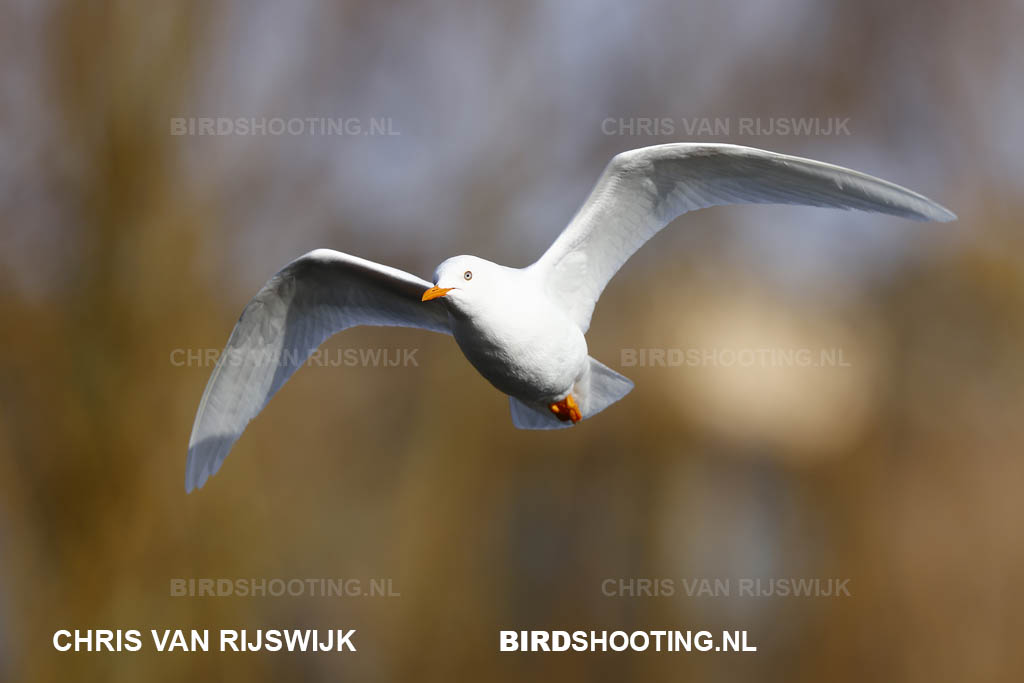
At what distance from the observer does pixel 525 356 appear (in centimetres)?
117

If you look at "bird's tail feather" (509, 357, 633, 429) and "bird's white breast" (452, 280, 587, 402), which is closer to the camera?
"bird's white breast" (452, 280, 587, 402)

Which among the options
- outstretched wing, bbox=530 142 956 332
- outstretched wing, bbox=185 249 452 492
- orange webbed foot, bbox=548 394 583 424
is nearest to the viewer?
outstretched wing, bbox=530 142 956 332

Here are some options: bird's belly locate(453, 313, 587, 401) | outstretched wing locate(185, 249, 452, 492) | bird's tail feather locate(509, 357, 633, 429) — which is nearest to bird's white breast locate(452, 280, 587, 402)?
bird's belly locate(453, 313, 587, 401)

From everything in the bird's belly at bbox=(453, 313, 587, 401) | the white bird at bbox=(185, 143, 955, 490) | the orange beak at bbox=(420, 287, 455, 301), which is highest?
the white bird at bbox=(185, 143, 955, 490)

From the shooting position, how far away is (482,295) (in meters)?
1.13

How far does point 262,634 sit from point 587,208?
6.45ft

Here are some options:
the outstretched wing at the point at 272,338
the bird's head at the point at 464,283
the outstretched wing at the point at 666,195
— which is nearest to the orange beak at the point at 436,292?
the bird's head at the point at 464,283

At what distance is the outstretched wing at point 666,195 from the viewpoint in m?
1.23

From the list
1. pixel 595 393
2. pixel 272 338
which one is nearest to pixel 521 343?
pixel 595 393

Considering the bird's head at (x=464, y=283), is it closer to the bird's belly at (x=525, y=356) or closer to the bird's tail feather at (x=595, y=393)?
the bird's belly at (x=525, y=356)

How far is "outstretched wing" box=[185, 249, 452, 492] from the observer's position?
1.47m

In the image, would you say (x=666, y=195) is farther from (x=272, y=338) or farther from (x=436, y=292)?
(x=272, y=338)

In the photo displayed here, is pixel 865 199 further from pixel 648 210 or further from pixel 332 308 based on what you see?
pixel 332 308

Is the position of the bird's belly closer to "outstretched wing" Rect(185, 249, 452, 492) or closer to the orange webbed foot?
the orange webbed foot
